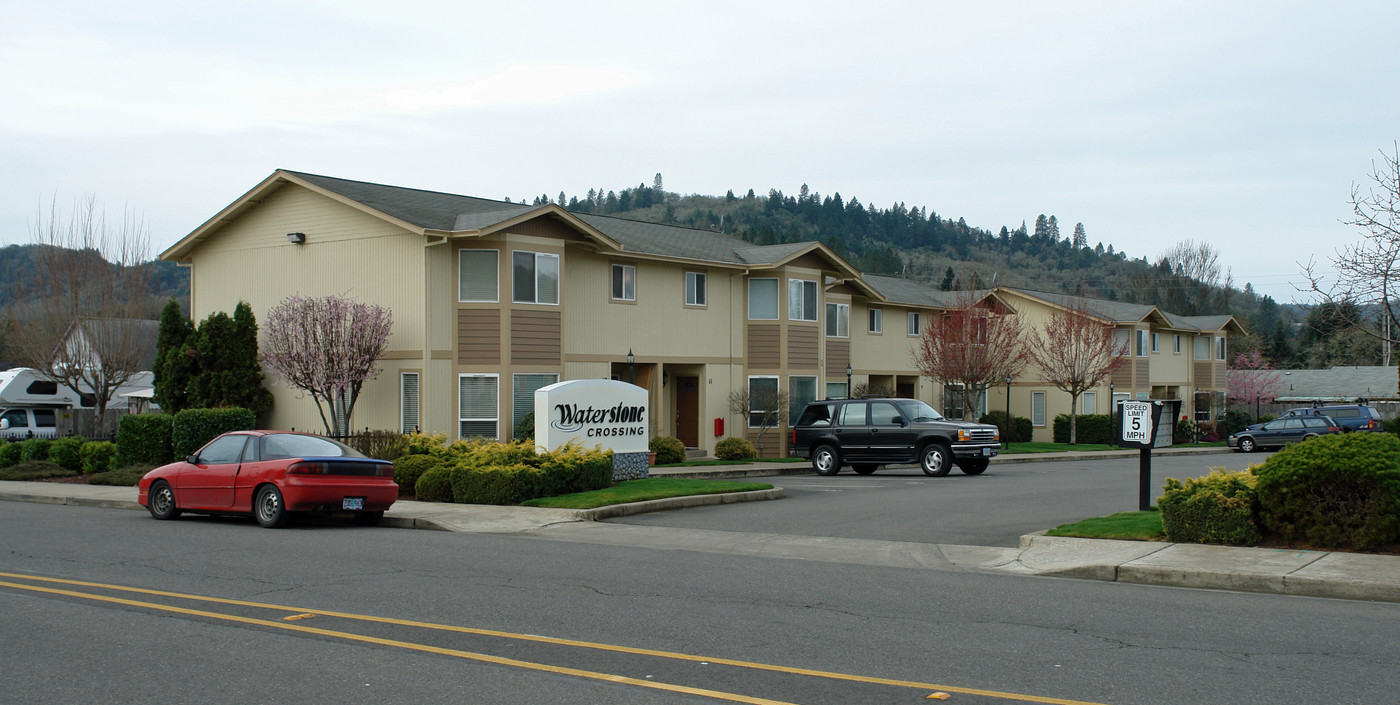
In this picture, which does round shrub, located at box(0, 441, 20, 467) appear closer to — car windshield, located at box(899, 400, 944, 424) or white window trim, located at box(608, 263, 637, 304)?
white window trim, located at box(608, 263, 637, 304)

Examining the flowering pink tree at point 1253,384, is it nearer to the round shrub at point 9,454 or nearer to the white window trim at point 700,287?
the white window trim at point 700,287

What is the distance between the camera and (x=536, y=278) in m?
26.7

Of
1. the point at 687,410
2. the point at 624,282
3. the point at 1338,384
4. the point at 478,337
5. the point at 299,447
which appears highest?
the point at 624,282

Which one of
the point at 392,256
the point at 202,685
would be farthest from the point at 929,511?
the point at 392,256

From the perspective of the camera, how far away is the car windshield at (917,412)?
2691cm

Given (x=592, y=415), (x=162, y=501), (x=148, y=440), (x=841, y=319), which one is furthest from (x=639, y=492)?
(x=841, y=319)

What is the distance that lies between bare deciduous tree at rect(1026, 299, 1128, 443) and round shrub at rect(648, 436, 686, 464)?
20475 mm

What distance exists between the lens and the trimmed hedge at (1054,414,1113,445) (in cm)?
4816

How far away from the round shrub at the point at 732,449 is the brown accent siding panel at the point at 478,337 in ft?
27.4

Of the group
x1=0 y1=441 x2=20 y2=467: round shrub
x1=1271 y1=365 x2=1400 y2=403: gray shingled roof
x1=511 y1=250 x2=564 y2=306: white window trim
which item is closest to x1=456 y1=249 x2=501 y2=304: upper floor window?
x1=511 y1=250 x2=564 y2=306: white window trim

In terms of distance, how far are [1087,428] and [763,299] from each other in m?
21.6

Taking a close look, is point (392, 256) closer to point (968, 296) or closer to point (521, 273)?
point (521, 273)

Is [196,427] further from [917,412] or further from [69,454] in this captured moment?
[917,412]

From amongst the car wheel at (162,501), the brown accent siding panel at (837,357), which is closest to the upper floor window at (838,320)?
the brown accent siding panel at (837,357)
